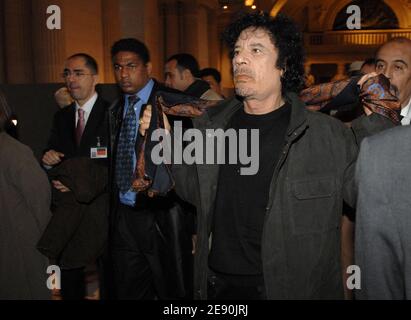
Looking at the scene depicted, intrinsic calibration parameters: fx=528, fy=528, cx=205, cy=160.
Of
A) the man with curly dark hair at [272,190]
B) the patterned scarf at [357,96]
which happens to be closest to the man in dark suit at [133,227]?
the man with curly dark hair at [272,190]

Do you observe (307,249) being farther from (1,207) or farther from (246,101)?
(1,207)

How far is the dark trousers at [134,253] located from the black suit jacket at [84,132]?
0.69 metres

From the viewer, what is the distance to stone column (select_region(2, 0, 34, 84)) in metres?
10.9

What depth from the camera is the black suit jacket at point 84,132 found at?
15.4 feet

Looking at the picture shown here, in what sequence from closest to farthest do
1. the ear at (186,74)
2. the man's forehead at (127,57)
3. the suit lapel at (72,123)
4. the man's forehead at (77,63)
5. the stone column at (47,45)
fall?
the man's forehead at (127,57) → the suit lapel at (72,123) → the man's forehead at (77,63) → the ear at (186,74) → the stone column at (47,45)

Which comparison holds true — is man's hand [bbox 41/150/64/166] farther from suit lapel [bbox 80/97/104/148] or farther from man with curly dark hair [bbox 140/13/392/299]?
man with curly dark hair [bbox 140/13/392/299]

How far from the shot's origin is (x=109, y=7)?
12.3 meters

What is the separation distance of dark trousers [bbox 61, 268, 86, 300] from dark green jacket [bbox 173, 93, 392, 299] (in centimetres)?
251

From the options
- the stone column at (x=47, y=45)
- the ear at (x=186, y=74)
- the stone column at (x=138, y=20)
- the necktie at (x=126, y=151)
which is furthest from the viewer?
the stone column at (x=138, y=20)

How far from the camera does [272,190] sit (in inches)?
105

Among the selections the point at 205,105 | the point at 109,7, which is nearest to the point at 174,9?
the point at 109,7

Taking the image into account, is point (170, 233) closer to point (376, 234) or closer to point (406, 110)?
point (406, 110)

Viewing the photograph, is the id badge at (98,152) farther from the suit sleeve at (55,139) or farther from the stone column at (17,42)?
the stone column at (17,42)

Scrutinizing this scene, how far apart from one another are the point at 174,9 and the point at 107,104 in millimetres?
16437
